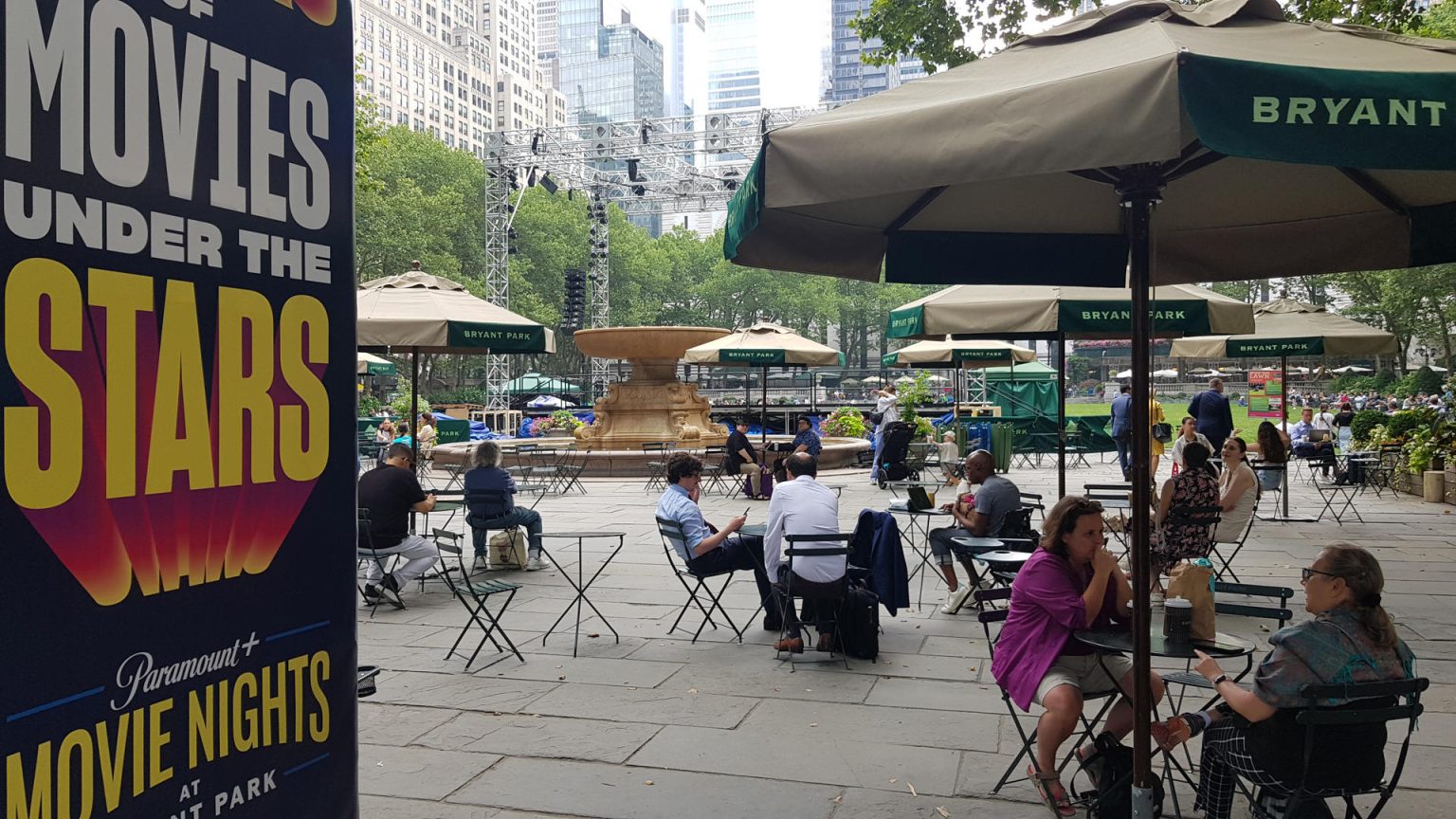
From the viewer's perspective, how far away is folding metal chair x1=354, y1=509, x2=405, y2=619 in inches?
311

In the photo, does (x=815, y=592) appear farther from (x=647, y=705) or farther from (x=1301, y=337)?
(x=1301, y=337)

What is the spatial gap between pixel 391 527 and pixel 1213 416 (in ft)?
37.7

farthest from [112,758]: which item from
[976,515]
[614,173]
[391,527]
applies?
[614,173]

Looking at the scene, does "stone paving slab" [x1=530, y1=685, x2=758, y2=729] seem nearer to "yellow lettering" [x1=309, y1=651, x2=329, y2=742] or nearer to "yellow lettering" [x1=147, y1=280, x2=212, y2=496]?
"yellow lettering" [x1=309, y1=651, x2=329, y2=742]

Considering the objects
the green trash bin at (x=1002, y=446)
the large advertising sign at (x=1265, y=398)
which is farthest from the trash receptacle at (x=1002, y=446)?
the large advertising sign at (x=1265, y=398)

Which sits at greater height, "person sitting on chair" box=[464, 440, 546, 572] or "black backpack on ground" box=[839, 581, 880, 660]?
"person sitting on chair" box=[464, 440, 546, 572]

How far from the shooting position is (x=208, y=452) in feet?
6.66

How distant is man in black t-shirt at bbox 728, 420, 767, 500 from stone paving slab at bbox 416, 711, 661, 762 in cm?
1038

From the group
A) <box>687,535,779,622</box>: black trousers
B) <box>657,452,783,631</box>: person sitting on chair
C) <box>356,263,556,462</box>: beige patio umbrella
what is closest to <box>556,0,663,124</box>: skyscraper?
<box>356,263,556,462</box>: beige patio umbrella

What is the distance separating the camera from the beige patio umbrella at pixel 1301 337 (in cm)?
1285

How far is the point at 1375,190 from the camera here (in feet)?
15.5

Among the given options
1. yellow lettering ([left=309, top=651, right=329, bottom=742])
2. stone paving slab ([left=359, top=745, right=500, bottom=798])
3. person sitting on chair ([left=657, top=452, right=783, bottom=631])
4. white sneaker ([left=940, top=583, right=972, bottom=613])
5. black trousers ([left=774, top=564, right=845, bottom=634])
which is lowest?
stone paving slab ([left=359, top=745, right=500, bottom=798])

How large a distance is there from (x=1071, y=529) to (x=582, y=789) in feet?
7.35

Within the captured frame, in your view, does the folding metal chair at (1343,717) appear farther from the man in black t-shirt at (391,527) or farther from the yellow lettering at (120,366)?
the man in black t-shirt at (391,527)
